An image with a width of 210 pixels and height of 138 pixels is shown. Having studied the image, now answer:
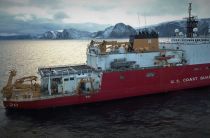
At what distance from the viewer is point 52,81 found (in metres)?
28.9

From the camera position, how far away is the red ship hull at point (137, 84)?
27438 mm

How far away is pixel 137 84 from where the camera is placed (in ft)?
101

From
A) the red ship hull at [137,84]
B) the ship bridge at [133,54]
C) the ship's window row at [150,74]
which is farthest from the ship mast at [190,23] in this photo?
the ship's window row at [150,74]

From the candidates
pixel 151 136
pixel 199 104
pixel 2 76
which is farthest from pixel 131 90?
pixel 2 76

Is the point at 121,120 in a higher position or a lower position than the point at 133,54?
lower

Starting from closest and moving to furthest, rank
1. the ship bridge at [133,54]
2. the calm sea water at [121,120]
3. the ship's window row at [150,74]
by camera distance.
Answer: the calm sea water at [121,120]
the ship bridge at [133,54]
the ship's window row at [150,74]

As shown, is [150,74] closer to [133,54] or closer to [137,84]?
[137,84]

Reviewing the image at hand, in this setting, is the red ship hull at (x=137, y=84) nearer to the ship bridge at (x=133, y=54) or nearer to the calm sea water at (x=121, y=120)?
the calm sea water at (x=121, y=120)

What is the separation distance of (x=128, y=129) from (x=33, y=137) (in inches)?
293

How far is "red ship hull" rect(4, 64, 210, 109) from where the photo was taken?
27.4 m

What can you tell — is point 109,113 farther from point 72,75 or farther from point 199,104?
point 199,104

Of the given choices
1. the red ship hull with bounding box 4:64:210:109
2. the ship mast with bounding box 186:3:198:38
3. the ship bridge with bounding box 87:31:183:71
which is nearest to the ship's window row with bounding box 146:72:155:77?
the red ship hull with bounding box 4:64:210:109

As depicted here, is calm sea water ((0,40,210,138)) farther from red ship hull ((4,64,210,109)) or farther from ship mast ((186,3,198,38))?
ship mast ((186,3,198,38))

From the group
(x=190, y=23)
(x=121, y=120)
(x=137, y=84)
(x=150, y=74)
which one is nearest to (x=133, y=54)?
(x=150, y=74)
